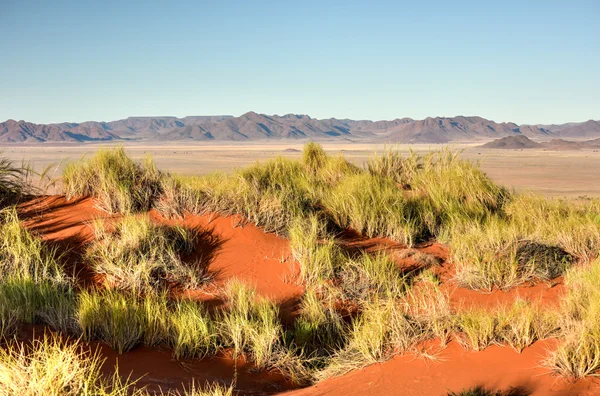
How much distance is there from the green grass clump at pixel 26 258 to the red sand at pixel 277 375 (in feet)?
1.10

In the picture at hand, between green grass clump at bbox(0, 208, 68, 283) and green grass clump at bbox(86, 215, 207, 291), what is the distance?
0.52 m

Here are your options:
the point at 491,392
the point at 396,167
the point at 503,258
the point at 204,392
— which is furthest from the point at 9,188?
the point at 491,392

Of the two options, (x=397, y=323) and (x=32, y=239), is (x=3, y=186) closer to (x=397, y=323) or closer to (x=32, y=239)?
(x=32, y=239)

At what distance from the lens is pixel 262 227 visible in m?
8.90

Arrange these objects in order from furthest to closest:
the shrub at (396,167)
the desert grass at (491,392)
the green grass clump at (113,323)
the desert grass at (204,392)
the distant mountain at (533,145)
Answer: the distant mountain at (533,145) < the shrub at (396,167) < the green grass clump at (113,323) < the desert grass at (491,392) < the desert grass at (204,392)

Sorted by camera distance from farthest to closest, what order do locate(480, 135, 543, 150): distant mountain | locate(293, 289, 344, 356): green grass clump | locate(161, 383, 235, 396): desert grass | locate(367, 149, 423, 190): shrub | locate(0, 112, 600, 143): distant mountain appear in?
locate(0, 112, 600, 143): distant mountain → locate(480, 135, 543, 150): distant mountain → locate(367, 149, 423, 190): shrub → locate(293, 289, 344, 356): green grass clump → locate(161, 383, 235, 396): desert grass

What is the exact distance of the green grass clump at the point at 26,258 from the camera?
6918 mm

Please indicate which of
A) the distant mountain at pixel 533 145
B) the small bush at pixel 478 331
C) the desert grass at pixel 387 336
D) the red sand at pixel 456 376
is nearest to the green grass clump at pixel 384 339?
the desert grass at pixel 387 336

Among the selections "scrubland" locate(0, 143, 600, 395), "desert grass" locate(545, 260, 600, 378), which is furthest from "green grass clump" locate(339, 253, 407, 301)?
"desert grass" locate(545, 260, 600, 378)

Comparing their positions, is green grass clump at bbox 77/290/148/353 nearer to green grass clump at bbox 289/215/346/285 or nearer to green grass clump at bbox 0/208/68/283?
green grass clump at bbox 0/208/68/283

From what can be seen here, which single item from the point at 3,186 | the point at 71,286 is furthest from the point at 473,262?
the point at 3,186

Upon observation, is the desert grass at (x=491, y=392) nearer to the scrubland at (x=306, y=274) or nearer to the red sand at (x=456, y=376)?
the red sand at (x=456, y=376)

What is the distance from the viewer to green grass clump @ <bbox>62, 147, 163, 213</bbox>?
9.15 metres

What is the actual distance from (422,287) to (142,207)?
489 centimetres
